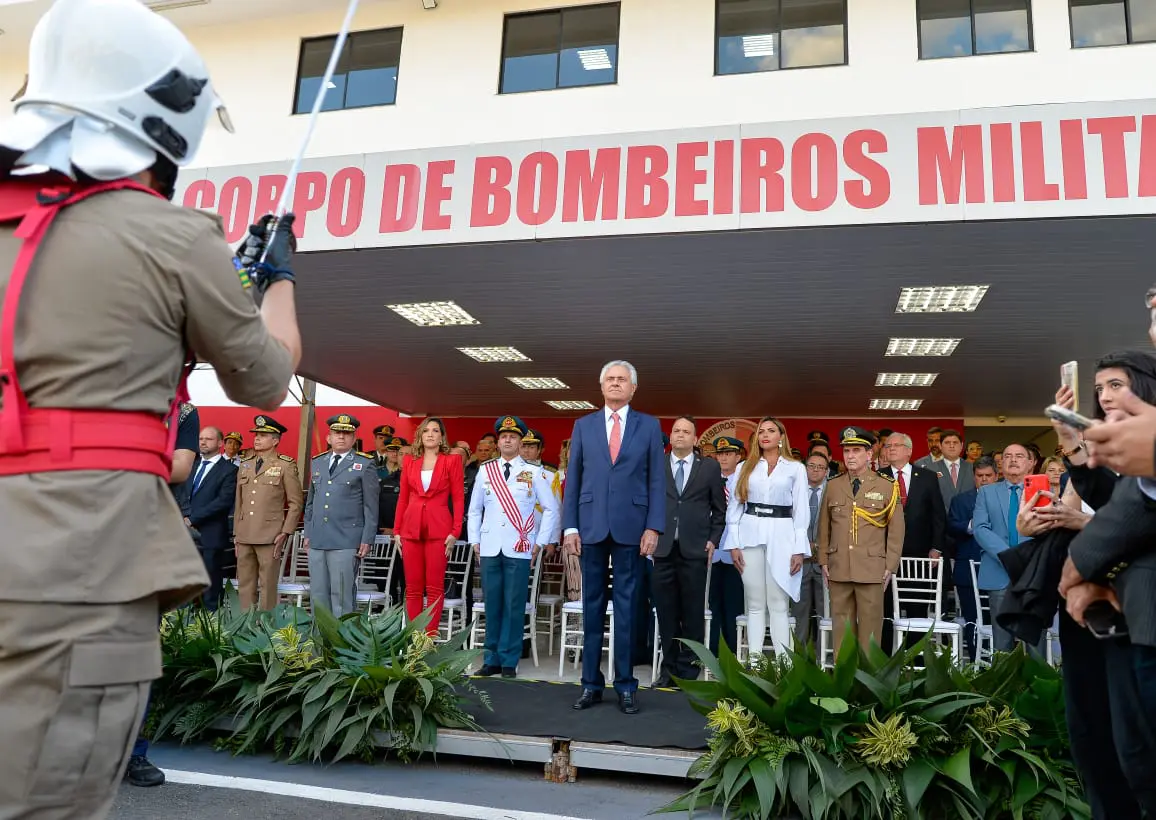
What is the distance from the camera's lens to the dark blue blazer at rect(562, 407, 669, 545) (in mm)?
4707

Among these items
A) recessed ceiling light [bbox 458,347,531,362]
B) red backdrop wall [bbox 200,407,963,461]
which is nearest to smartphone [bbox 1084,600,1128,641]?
recessed ceiling light [bbox 458,347,531,362]

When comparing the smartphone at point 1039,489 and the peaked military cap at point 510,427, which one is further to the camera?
the peaked military cap at point 510,427

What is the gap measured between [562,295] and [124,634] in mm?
7553

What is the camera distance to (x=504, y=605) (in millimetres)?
5934

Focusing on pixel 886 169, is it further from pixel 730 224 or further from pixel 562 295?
pixel 562 295

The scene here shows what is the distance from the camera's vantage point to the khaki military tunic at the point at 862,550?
5797 mm

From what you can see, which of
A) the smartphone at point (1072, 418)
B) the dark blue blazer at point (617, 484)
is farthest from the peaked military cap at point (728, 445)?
the smartphone at point (1072, 418)

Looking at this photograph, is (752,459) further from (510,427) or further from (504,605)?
(504,605)

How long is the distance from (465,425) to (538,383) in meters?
3.65

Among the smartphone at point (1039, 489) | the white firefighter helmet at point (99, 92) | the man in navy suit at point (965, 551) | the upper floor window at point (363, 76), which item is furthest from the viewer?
the upper floor window at point (363, 76)

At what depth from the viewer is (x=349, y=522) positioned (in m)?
6.69

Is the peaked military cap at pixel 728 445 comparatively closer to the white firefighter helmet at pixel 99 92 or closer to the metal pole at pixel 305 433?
the white firefighter helmet at pixel 99 92

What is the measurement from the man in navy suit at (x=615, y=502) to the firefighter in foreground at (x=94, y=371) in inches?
134

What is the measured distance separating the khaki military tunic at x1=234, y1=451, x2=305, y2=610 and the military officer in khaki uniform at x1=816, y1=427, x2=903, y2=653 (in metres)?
4.64
